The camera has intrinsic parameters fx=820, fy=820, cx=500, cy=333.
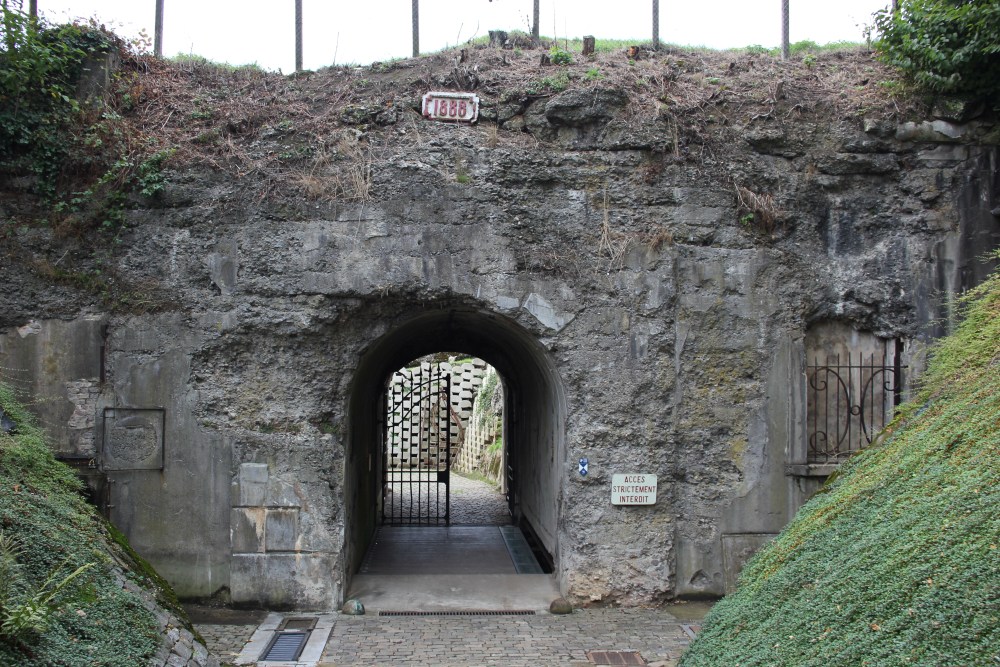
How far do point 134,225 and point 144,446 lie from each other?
2.13m

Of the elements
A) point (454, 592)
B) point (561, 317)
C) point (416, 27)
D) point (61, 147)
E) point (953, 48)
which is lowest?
point (454, 592)

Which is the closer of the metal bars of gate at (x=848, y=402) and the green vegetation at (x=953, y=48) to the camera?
the green vegetation at (x=953, y=48)

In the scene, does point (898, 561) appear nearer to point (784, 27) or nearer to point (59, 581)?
point (59, 581)

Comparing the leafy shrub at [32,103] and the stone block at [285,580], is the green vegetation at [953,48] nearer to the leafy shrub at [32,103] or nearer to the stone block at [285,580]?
the stone block at [285,580]

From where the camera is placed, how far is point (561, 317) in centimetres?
801

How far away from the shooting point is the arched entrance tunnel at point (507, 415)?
28.4 feet

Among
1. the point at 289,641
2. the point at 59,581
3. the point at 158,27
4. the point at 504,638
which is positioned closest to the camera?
the point at 59,581

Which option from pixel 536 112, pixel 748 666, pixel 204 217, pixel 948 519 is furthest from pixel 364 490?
pixel 948 519

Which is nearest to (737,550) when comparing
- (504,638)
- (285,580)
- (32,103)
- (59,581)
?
(504,638)

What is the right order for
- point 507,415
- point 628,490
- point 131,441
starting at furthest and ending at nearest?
point 507,415
point 628,490
point 131,441

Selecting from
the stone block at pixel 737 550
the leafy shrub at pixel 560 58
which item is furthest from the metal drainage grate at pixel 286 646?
the leafy shrub at pixel 560 58

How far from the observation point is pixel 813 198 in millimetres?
8289

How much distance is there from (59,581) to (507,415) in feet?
34.6

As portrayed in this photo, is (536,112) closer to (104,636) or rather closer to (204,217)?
(204,217)
